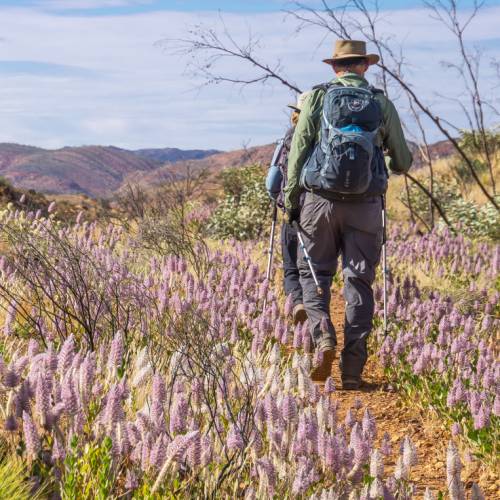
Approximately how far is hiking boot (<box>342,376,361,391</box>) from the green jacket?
1289 mm

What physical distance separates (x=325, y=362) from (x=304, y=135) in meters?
1.51

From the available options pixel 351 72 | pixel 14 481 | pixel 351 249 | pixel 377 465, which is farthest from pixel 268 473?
pixel 351 72

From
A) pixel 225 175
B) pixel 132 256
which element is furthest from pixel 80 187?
pixel 132 256

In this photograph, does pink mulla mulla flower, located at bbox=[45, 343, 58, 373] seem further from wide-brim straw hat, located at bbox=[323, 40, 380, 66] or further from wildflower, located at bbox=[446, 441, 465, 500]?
wide-brim straw hat, located at bbox=[323, 40, 380, 66]

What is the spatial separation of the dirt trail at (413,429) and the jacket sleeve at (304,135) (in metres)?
1.46

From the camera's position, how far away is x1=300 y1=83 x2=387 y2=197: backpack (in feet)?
17.8

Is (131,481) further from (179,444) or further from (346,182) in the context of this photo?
(346,182)

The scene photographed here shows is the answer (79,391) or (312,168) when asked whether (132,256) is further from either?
(79,391)

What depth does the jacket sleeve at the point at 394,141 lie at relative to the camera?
5840 mm

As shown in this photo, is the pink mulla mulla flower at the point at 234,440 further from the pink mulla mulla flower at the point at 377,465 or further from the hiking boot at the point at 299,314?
the hiking boot at the point at 299,314

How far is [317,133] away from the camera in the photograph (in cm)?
580

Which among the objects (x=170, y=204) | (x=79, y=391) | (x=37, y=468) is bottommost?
(x=37, y=468)

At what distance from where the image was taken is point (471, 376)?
5445 mm

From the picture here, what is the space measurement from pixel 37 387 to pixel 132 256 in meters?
6.12
